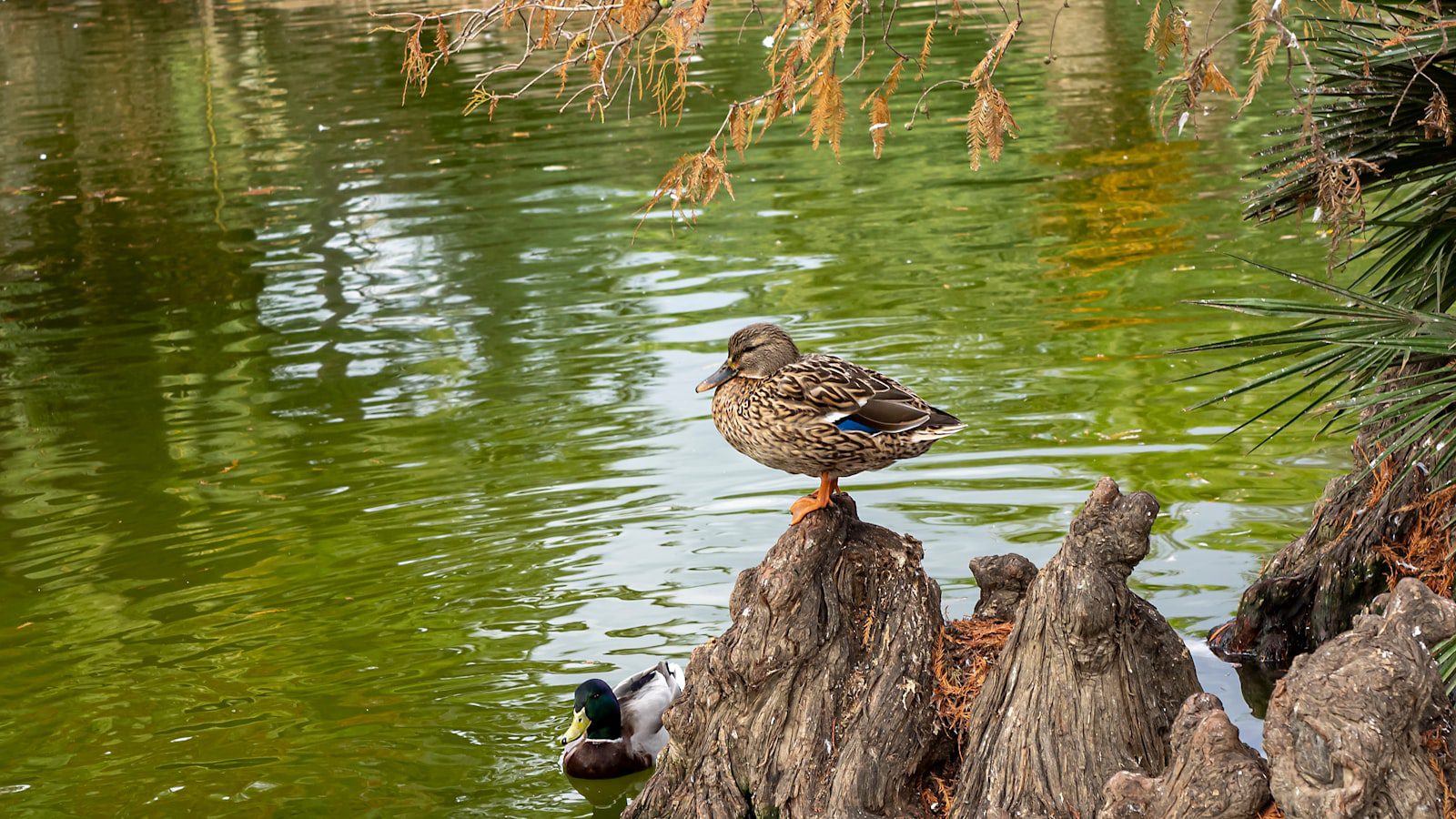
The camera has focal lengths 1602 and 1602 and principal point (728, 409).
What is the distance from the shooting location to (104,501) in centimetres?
1042

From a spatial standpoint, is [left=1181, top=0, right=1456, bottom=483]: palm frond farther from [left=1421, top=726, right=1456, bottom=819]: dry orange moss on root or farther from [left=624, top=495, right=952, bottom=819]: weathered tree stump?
[left=624, top=495, right=952, bottom=819]: weathered tree stump

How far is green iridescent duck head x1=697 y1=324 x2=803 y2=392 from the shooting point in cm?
536

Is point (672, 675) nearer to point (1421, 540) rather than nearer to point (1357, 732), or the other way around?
point (1421, 540)

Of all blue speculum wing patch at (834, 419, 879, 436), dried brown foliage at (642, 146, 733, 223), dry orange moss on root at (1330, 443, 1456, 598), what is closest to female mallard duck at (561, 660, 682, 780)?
blue speculum wing patch at (834, 419, 879, 436)

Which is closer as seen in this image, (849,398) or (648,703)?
(849,398)

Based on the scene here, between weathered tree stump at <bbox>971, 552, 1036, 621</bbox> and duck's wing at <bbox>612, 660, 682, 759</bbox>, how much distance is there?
1422 millimetres

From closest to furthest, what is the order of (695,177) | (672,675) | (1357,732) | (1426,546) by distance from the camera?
(1357,732) < (695,177) < (1426,546) < (672,675)

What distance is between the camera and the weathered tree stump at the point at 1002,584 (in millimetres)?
5742

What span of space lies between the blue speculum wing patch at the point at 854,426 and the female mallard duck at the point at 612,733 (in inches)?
73.0

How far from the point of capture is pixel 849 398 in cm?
514

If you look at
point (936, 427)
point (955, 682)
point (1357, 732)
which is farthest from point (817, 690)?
point (1357, 732)

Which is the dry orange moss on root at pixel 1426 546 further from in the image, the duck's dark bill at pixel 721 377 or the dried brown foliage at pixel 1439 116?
the duck's dark bill at pixel 721 377

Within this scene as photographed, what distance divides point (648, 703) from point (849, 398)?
84.2 inches

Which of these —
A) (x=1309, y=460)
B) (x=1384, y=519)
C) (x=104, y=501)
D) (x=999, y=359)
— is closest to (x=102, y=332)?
(x=104, y=501)
